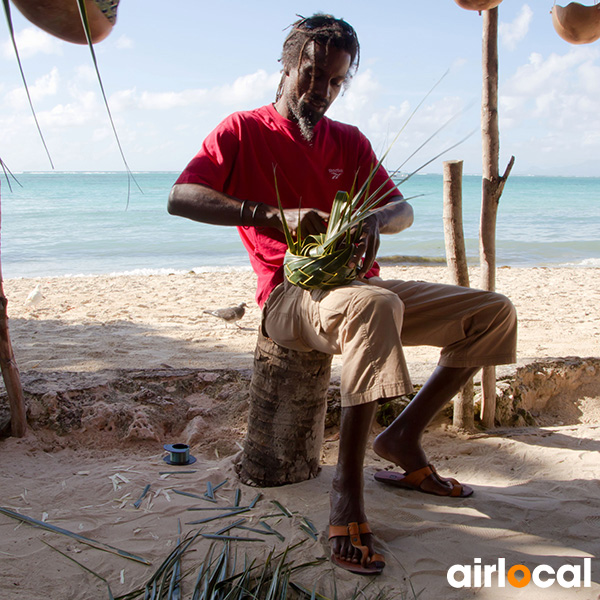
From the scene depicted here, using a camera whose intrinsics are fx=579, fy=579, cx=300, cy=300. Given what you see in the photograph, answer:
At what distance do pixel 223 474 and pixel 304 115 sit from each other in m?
1.62

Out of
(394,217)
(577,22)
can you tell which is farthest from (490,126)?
(394,217)

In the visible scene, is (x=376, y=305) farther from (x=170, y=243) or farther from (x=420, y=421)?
(x=170, y=243)

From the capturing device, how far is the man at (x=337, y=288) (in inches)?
78.4

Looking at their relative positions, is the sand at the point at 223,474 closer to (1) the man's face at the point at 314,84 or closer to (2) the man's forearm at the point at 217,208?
(2) the man's forearm at the point at 217,208

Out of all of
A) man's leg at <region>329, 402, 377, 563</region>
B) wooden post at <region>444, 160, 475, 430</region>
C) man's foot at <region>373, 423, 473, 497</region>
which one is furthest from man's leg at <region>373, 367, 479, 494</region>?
wooden post at <region>444, 160, 475, 430</region>

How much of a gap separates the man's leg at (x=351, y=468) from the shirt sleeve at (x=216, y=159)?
1.09m

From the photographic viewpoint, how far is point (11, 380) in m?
2.81

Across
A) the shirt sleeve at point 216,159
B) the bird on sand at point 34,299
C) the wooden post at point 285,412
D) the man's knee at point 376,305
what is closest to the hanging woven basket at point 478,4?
the shirt sleeve at point 216,159

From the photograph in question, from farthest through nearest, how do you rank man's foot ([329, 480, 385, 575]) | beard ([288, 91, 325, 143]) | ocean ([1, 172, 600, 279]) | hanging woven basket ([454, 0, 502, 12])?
ocean ([1, 172, 600, 279]) → hanging woven basket ([454, 0, 502, 12]) → beard ([288, 91, 325, 143]) → man's foot ([329, 480, 385, 575])

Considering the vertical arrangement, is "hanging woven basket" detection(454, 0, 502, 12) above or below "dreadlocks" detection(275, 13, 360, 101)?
above

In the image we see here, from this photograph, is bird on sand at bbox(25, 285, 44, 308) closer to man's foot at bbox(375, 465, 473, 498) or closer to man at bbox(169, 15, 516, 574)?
man at bbox(169, 15, 516, 574)

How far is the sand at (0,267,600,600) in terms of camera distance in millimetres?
1904

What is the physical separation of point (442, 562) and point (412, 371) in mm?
1861

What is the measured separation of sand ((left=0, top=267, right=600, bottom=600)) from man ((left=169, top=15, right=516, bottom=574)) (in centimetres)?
22
